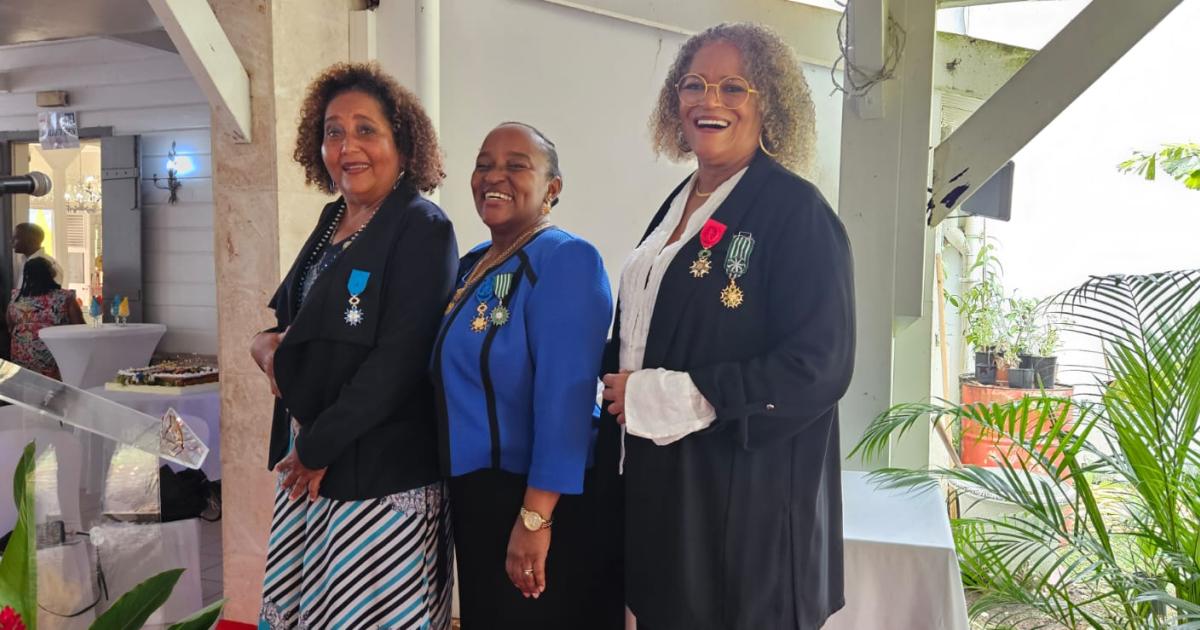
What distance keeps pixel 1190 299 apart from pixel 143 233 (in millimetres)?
6443

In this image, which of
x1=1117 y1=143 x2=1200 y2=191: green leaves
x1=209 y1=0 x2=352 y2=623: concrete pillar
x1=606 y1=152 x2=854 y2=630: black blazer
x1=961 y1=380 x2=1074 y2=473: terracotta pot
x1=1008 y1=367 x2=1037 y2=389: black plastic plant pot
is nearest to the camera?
x1=606 y1=152 x2=854 y2=630: black blazer

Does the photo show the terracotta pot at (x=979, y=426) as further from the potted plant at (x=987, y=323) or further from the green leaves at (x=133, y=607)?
the green leaves at (x=133, y=607)

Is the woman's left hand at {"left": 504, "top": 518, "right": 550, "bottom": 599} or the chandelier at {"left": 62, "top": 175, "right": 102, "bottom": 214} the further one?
the chandelier at {"left": 62, "top": 175, "right": 102, "bottom": 214}

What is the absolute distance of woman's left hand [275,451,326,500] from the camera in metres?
1.73

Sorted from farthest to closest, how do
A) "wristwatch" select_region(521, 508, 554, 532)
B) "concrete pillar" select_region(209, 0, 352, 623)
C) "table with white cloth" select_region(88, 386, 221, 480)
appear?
"table with white cloth" select_region(88, 386, 221, 480) → "concrete pillar" select_region(209, 0, 352, 623) → "wristwatch" select_region(521, 508, 554, 532)

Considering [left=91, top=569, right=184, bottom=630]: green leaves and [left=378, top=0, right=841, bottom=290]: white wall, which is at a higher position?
[left=378, top=0, right=841, bottom=290]: white wall

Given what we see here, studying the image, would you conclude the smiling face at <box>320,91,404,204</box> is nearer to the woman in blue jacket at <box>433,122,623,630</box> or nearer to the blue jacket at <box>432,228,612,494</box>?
the woman in blue jacket at <box>433,122,623,630</box>

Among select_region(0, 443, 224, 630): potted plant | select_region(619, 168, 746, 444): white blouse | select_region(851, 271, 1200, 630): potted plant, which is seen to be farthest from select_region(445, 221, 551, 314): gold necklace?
select_region(851, 271, 1200, 630): potted plant

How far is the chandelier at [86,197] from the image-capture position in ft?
22.4

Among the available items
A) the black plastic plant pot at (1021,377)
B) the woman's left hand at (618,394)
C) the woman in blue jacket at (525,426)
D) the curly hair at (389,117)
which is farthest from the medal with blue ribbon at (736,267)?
the black plastic plant pot at (1021,377)

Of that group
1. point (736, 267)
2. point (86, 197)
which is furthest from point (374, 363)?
point (86, 197)

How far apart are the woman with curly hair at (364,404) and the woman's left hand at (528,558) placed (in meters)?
0.25

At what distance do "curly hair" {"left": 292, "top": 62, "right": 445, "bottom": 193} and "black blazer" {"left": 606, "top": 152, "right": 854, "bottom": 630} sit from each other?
0.77 m

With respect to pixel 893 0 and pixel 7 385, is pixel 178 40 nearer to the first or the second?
pixel 7 385
